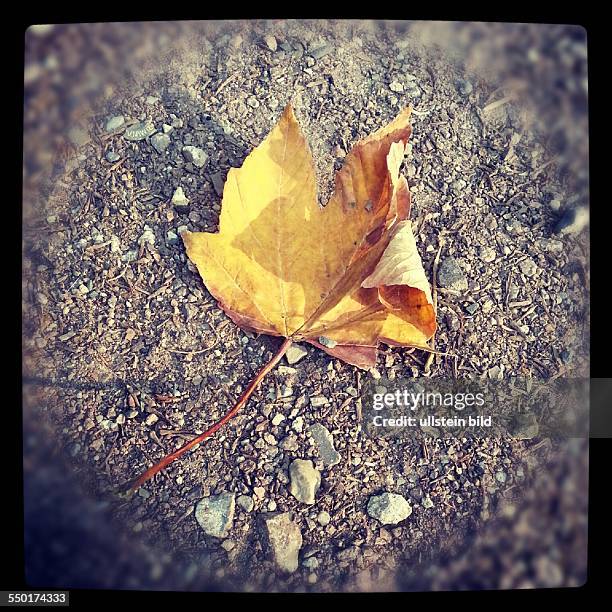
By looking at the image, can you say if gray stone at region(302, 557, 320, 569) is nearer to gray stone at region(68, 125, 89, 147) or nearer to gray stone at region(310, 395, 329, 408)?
gray stone at region(310, 395, 329, 408)

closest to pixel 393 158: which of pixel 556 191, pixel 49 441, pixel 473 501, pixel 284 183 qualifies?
pixel 284 183

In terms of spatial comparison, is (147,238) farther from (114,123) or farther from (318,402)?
(318,402)

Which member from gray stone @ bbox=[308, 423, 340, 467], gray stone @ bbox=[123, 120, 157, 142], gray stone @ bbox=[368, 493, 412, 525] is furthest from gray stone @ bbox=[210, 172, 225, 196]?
gray stone @ bbox=[368, 493, 412, 525]

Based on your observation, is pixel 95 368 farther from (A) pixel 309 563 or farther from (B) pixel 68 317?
(A) pixel 309 563

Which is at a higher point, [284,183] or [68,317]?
[284,183]

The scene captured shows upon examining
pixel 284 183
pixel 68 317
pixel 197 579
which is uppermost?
pixel 284 183

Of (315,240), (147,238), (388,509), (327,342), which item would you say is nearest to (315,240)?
(315,240)
